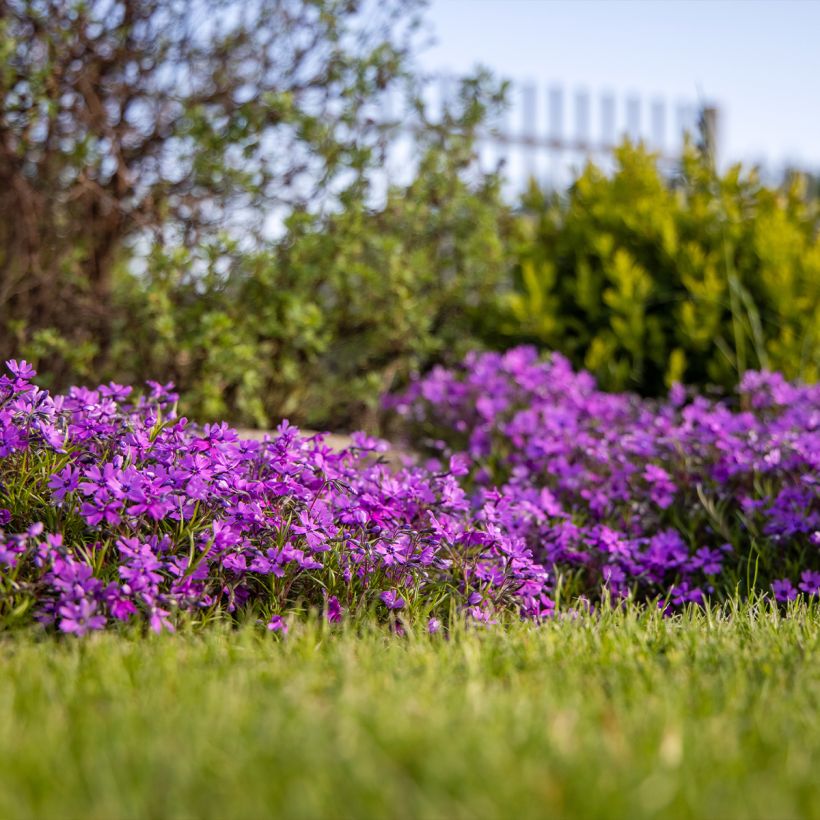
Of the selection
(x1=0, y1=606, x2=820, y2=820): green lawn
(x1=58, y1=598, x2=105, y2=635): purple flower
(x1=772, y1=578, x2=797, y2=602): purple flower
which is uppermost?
(x1=58, y1=598, x2=105, y2=635): purple flower

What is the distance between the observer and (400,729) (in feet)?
5.50

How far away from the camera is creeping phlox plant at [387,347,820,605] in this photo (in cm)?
353

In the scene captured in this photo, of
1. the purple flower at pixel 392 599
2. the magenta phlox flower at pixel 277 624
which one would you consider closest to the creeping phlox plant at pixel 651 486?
the purple flower at pixel 392 599

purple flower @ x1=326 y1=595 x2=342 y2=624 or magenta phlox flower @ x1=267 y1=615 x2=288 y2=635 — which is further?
purple flower @ x1=326 y1=595 x2=342 y2=624

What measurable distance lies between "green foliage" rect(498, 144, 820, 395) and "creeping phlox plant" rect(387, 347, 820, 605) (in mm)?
944

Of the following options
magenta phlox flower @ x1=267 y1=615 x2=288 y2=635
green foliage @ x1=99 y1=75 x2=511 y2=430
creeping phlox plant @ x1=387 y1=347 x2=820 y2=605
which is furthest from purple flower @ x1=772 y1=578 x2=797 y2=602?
green foliage @ x1=99 y1=75 x2=511 y2=430

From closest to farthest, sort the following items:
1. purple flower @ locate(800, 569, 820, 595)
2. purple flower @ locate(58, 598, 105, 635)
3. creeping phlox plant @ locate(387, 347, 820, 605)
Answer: purple flower @ locate(58, 598, 105, 635)
purple flower @ locate(800, 569, 820, 595)
creeping phlox plant @ locate(387, 347, 820, 605)

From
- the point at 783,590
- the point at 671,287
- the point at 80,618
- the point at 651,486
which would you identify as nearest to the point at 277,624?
the point at 80,618

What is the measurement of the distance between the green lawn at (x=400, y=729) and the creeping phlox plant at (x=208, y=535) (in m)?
0.16

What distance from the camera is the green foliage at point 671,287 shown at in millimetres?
6137

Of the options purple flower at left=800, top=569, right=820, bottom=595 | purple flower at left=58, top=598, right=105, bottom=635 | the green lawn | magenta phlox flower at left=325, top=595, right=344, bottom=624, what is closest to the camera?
the green lawn

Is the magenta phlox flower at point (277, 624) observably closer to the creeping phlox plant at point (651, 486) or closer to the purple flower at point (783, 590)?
the creeping phlox plant at point (651, 486)

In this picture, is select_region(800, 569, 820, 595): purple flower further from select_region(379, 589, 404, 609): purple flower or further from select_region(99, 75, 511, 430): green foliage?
select_region(99, 75, 511, 430): green foliage

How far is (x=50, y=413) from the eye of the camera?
2.80 m
